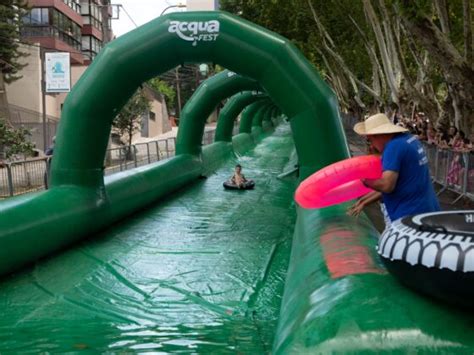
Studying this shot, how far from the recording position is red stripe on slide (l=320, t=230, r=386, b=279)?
3057 mm

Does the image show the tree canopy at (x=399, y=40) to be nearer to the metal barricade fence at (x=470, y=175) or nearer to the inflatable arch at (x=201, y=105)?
the metal barricade fence at (x=470, y=175)

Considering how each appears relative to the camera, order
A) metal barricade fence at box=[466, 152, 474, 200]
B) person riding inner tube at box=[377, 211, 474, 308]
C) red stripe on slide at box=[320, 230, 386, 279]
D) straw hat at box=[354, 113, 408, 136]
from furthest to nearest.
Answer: metal barricade fence at box=[466, 152, 474, 200], straw hat at box=[354, 113, 408, 136], red stripe on slide at box=[320, 230, 386, 279], person riding inner tube at box=[377, 211, 474, 308]

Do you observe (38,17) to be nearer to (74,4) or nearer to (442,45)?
(74,4)

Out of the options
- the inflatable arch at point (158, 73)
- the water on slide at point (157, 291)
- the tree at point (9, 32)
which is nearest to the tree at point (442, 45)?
the inflatable arch at point (158, 73)

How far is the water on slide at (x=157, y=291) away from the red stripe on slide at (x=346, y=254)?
2.49 feet

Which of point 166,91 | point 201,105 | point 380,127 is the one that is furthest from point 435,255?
point 166,91

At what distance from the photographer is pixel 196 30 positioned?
6988 mm

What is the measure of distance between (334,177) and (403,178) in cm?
50

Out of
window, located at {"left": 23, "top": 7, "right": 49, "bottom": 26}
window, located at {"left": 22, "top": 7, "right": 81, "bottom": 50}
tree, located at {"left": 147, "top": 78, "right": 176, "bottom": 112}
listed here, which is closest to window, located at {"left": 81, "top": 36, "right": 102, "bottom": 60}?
window, located at {"left": 22, "top": 7, "right": 81, "bottom": 50}

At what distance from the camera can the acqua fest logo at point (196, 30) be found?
22.9 ft

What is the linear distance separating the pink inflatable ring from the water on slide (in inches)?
37.7

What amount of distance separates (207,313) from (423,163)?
1.96 metres

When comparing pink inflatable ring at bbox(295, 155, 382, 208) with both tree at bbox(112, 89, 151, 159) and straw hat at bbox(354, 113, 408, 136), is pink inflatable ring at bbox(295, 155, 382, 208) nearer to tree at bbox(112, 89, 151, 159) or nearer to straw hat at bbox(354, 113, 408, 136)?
straw hat at bbox(354, 113, 408, 136)

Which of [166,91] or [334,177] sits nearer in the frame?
[334,177]
